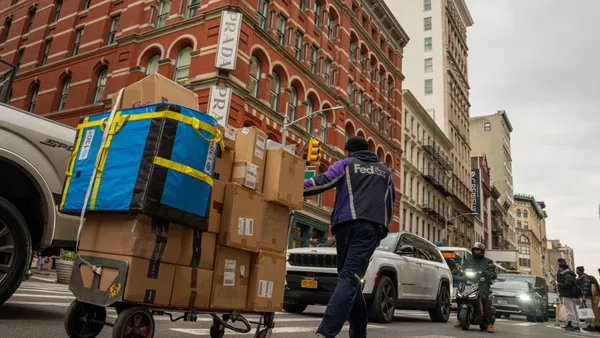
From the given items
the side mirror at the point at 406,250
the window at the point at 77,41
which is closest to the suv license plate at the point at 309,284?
the side mirror at the point at 406,250

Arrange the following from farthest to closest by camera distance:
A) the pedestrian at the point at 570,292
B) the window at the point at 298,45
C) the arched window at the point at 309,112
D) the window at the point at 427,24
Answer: the window at the point at 427,24
the arched window at the point at 309,112
the window at the point at 298,45
the pedestrian at the point at 570,292

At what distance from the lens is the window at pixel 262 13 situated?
77.0ft

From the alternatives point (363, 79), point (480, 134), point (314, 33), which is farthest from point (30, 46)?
point (480, 134)

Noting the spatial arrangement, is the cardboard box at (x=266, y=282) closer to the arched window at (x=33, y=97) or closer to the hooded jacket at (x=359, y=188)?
the hooded jacket at (x=359, y=188)

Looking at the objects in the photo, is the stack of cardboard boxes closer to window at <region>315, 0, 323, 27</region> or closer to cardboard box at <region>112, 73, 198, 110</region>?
cardboard box at <region>112, 73, 198, 110</region>

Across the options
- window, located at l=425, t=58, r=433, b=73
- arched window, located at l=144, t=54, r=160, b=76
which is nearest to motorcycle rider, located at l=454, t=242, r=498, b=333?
arched window, located at l=144, t=54, r=160, b=76

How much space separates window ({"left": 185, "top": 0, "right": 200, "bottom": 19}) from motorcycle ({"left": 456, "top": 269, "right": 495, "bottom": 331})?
18789 mm

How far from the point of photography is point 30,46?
31391 mm

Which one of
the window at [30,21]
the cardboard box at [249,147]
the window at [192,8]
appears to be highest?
the window at [30,21]

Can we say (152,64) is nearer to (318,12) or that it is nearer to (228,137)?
(318,12)

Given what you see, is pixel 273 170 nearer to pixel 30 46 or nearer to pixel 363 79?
pixel 363 79

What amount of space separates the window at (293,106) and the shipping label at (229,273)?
2141 centimetres

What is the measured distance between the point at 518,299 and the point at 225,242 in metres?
16.2

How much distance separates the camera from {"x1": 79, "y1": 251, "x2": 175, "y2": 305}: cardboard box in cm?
336
